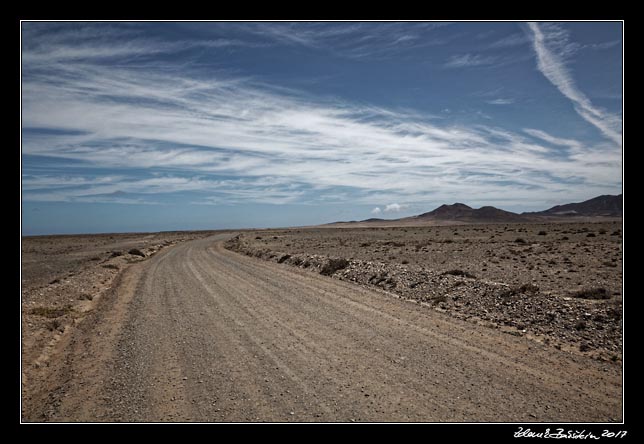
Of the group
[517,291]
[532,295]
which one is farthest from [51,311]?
[532,295]

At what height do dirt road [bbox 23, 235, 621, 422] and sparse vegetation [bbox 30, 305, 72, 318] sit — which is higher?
dirt road [bbox 23, 235, 621, 422]

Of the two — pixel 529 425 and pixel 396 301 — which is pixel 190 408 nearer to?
pixel 529 425

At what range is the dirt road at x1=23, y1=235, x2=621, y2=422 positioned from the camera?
5.77 meters

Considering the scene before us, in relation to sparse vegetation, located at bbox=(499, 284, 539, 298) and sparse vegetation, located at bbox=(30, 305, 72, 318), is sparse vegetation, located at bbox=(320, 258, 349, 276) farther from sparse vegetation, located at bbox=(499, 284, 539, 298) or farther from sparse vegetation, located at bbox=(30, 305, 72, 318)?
sparse vegetation, located at bbox=(30, 305, 72, 318)

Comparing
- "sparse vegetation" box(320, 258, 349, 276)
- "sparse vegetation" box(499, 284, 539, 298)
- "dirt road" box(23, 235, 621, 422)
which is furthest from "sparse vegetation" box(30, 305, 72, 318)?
"sparse vegetation" box(499, 284, 539, 298)

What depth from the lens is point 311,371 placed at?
724 cm

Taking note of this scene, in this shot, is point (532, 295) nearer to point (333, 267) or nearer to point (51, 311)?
point (333, 267)

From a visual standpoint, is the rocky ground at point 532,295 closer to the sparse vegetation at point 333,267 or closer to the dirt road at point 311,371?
the sparse vegetation at point 333,267

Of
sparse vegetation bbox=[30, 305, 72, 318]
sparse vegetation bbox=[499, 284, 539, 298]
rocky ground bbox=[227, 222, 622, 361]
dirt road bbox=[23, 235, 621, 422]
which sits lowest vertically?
sparse vegetation bbox=[30, 305, 72, 318]

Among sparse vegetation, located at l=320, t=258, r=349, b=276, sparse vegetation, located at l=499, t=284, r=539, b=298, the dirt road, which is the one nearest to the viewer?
the dirt road

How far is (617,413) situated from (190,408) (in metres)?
6.42

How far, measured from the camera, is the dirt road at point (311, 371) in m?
5.77

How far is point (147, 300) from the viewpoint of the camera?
1472cm

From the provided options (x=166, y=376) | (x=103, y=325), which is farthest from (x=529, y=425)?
(x=103, y=325)
